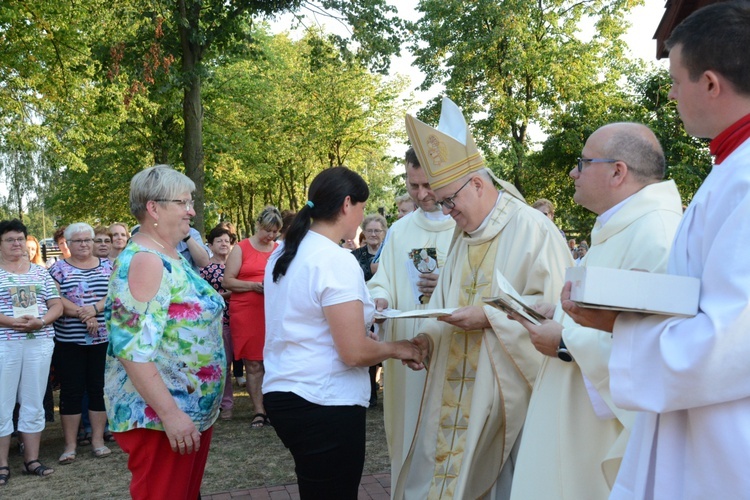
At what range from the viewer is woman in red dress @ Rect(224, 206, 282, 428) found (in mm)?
7637

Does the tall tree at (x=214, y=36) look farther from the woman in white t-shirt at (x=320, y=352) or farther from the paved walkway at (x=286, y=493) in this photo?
the woman in white t-shirt at (x=320, y=352)

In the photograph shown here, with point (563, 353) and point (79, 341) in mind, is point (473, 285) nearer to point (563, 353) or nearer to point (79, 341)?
point (563, 353)

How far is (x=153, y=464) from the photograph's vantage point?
3.28m

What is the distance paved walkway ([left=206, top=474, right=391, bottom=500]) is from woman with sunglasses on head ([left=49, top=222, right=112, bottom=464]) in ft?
5.94

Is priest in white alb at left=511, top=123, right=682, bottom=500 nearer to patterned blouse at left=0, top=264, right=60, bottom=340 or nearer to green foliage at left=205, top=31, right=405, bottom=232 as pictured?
patterned blouse at left=0, top=264, right=60, bottom=340

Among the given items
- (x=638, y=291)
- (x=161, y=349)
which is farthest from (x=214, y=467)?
(x=638, y=291)

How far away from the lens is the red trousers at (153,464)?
3248 mm

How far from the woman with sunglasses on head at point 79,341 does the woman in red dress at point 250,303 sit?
137 centimetres

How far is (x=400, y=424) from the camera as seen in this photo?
4.30 meters

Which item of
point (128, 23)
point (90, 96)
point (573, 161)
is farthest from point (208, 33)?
point (573, 161)

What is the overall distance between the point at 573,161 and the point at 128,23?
18796 millimetres

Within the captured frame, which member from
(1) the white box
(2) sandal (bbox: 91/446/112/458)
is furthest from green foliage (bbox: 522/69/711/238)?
(1) the white box

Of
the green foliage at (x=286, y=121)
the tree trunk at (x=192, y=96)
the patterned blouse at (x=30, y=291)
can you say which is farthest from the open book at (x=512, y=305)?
the green foliage at (x=286, y=121)

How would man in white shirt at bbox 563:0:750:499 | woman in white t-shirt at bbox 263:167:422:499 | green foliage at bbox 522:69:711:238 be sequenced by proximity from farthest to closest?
green foliage at bbox 522:69:711:238, woman in white t-shirt at bbox 263:167:422:499, man in white shirt at bbox 563:0:750:499
